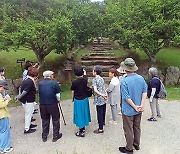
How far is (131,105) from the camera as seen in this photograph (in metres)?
4.64

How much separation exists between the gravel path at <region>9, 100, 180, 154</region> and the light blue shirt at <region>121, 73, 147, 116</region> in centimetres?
102

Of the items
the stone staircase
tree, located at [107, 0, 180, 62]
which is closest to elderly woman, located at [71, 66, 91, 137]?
tree, located at [107, 0, 180, 62]

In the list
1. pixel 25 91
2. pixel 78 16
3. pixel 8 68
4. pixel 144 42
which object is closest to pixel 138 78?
pixel 25 91

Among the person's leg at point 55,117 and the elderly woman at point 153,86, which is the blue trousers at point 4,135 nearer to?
the person's leg at point 55,117

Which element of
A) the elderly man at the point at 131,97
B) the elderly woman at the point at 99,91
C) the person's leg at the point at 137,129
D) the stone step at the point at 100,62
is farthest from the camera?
the stone step at the point at 100,62

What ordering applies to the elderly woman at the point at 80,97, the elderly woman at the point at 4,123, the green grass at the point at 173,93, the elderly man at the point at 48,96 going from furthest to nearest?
the green grass at the point at 173,93 < the elderly woman at the point at 80,97 < the elderly man at the point at 48,96 < the elderly woman at the point at 4,123

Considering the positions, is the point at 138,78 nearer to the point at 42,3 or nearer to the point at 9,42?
the point at 9,42

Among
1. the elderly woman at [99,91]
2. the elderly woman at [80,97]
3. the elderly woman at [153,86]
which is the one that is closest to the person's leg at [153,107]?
the elderly woman at [153,86]

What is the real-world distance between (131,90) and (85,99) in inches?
55.1

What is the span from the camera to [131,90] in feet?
15.3

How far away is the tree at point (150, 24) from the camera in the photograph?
10.9m

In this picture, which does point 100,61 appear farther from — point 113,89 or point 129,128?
point 129,128

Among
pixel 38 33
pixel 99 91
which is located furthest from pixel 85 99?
pixel 38 33

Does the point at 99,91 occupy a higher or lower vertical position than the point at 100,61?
lower
